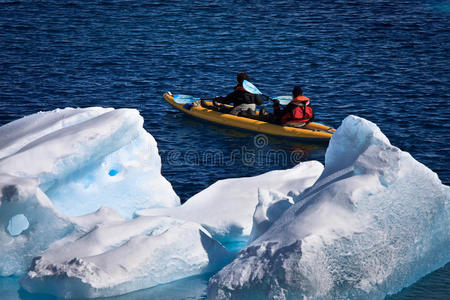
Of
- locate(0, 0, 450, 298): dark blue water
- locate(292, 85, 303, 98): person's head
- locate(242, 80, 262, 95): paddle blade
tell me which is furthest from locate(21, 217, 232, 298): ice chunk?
locate(242, 80, 262, 95): paddle blade

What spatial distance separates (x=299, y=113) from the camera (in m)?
15.1

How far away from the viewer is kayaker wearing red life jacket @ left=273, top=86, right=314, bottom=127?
14.9 metres

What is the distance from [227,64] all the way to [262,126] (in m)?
5.26

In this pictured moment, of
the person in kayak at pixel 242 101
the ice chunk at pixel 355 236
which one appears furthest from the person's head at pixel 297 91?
the ice chunk at pixel 355 236

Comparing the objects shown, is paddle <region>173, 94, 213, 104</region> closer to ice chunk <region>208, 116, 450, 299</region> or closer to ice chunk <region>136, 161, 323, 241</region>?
ice chunk <region>136, 161, 323, 241</region>

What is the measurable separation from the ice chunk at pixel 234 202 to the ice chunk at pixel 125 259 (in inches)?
27.2

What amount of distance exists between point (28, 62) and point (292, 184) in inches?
509

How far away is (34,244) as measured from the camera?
314 inches

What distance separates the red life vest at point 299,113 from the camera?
14911mm

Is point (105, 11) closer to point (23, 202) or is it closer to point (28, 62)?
point (28, 62)

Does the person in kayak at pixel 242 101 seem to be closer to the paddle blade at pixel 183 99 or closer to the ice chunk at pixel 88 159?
the paddle blade at pixel 183 99

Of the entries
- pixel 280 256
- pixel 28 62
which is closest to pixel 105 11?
pixel 28 62

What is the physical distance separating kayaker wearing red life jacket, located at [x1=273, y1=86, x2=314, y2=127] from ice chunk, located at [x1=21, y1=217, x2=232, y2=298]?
283 inches

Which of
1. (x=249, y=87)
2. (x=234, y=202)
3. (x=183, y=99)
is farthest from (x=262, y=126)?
(x=234, y=202)
